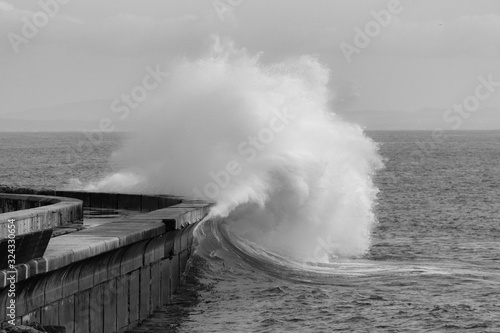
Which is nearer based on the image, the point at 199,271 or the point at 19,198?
the point at 199,271

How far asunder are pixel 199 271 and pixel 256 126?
7552 mm

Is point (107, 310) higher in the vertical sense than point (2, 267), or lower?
lower

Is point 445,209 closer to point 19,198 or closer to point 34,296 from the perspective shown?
point 19,198

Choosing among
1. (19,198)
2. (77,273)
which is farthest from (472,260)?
(77,273)

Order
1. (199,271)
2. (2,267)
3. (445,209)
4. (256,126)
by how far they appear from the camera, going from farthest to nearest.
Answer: (445,209) → (256,126) → (199,271) → (2,267)

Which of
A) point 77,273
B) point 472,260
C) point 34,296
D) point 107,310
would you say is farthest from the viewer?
point 472,260

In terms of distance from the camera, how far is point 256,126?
2405 cm

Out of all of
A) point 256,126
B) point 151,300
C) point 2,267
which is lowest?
point 151,300
